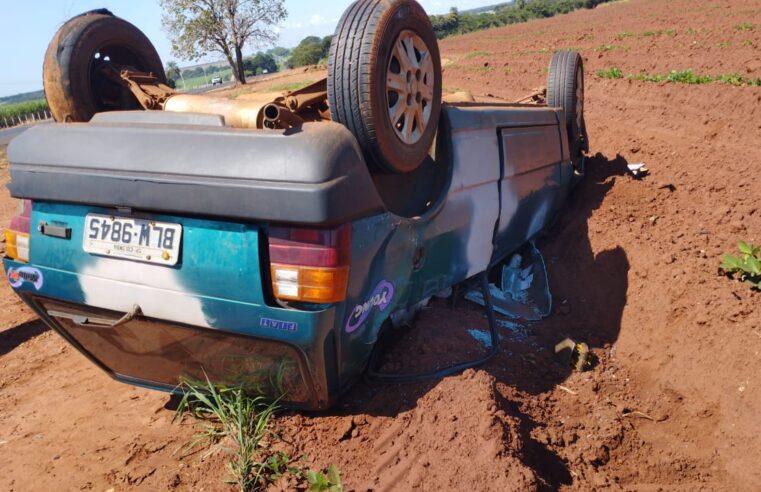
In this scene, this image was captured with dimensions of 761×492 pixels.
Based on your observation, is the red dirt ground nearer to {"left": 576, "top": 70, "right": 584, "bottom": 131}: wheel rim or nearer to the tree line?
{"left": 576, "top": 70, "right": 584, "bottom": 131}: wheel rim

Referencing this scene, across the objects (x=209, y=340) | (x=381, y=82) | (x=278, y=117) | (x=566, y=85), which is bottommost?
(x=209, y=340)

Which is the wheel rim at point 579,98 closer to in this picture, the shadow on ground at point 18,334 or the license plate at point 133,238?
the license plate at point 133,238

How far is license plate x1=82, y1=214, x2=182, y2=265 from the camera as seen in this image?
254 centimetres

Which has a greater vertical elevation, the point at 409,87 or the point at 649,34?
the point at 409,87

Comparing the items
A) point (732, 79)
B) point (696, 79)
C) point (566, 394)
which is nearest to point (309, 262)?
point (566, 394)

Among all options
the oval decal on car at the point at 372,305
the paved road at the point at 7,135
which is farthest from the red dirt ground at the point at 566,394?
the paved road at the point at 7,135

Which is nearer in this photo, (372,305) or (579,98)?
(372,305)

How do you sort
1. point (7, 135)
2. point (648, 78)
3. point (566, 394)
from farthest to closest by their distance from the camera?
1. point (7, 135)
2. point (648, 78)
3. point (566, 394)

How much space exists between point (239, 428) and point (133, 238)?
39.8 inches

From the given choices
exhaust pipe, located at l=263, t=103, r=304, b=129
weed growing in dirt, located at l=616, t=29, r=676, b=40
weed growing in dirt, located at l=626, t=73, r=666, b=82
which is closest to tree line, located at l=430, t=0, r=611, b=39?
weed growing in dirt, located at l=616, t=29, r=676, b=40

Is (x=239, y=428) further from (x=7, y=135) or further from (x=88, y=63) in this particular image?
(x=7, y=135)

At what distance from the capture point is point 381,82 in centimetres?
262

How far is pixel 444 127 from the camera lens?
3277 millimetres

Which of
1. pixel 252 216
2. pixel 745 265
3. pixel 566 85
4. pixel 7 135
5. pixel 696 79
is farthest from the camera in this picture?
pixel 7 135
